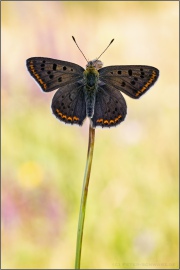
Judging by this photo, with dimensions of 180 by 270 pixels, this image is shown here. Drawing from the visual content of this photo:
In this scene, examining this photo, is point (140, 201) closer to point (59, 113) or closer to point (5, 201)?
point (5, 201)

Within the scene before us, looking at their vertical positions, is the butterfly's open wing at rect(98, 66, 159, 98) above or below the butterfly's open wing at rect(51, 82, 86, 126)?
above

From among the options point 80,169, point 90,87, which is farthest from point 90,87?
point 80,169

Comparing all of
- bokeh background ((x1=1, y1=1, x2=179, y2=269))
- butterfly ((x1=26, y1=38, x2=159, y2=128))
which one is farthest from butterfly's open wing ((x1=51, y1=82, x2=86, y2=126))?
bokeh background ((x1=1, y1=1, x2=179, y2=269))

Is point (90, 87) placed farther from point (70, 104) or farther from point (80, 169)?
point (80, 169)

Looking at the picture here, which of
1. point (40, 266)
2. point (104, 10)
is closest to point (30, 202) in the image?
point (40, 266)

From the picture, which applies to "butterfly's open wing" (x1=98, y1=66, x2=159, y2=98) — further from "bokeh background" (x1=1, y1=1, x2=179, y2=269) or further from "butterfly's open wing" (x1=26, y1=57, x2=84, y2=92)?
"bokeh background" (x1=1, y1=1, x2=179, y2=269)

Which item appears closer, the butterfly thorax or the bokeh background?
the butterfly thorax
